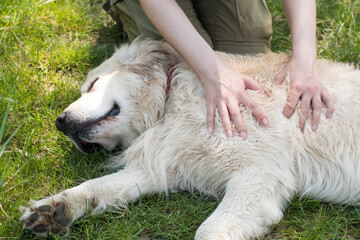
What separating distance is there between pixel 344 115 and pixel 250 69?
0.68 metres

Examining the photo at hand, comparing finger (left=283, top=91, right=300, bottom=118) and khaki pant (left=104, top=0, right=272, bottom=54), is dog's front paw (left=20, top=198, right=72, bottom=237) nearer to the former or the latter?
finger (left=283, top=91, right=300, bottom=118)

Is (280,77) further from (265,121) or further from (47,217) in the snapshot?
(47,217)

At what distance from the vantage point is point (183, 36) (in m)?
2.97

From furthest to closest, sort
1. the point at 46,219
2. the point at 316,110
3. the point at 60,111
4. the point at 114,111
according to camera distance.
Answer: the point at 60,111
the point at 114,111
the point at 316,110
the point at 46,219

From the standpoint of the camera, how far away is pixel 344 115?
2.79 m

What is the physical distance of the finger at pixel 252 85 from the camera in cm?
289

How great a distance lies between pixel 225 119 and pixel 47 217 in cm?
118

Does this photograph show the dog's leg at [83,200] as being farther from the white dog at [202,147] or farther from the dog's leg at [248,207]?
the dog's leg at [248,207]

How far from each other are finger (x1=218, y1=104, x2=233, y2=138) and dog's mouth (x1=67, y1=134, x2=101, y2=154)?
0.95m

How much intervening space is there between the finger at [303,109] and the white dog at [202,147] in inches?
1.5

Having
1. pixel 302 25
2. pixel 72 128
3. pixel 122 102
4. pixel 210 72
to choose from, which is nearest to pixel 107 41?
pixel 122 102

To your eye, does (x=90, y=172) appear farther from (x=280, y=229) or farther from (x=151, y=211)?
(x=280, y=229)

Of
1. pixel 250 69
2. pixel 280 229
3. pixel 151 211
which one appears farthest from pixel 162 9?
pixel 280 229

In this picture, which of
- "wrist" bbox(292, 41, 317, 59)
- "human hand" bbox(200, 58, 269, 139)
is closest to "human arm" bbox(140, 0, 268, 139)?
"human hand" bbox(200, 58, 269, 139)
